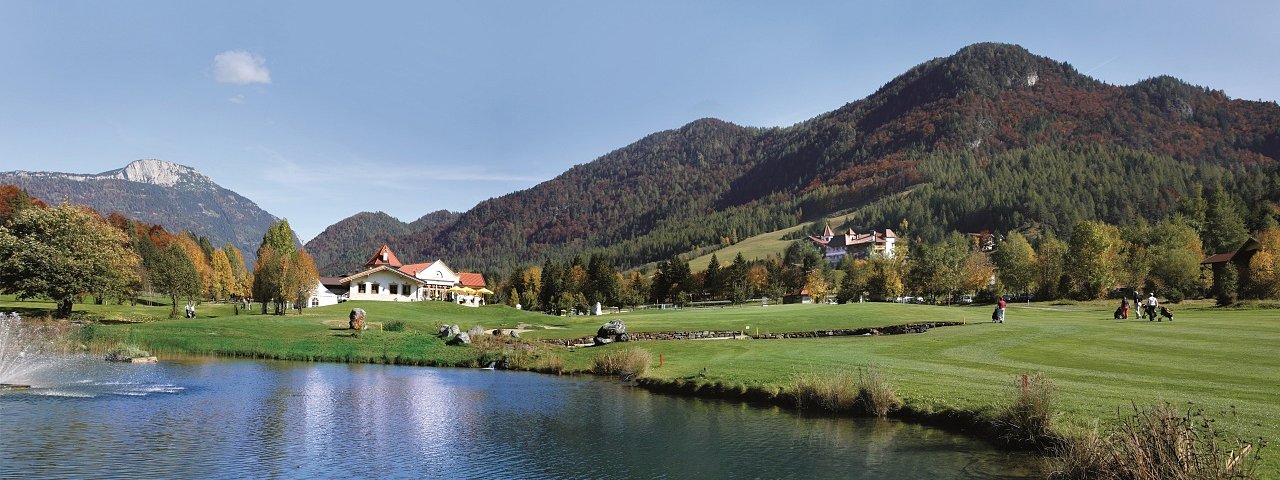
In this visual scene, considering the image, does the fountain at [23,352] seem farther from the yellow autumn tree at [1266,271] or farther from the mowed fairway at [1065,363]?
the yellow autumn tree at [1266,271]

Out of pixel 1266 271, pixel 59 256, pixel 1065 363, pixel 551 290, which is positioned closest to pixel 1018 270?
pixel 1266 271

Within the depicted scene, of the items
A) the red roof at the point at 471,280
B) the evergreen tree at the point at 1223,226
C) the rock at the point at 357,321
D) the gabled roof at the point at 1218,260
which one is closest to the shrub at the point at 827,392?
the rock at the point at 357,321

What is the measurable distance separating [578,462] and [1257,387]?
18619 mm

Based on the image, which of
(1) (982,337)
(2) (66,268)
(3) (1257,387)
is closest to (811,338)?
(1) (982,337)

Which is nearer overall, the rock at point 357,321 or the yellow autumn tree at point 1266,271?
the rock at point 357,321

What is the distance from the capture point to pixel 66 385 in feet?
93.4

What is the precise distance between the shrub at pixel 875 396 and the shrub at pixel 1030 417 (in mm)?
4009

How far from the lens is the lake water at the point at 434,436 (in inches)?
676

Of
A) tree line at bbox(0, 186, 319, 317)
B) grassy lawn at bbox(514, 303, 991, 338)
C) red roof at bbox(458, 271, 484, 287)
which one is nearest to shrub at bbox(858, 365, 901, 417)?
grassy lawn at bbox(514, 303, 991, 338)

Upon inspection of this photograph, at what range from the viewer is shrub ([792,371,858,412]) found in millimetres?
23969

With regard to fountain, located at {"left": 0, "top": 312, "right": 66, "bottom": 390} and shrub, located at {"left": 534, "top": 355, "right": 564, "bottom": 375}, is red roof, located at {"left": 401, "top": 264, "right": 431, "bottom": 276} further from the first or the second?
shrub, located at {"left": 534, "top": 355, "right": 564, "bottom": 375}

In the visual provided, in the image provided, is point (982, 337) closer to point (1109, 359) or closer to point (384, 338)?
point (1109, 359)

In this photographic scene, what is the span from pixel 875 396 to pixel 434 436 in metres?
13.7

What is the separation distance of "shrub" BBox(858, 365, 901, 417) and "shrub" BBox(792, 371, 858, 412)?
0.33m
